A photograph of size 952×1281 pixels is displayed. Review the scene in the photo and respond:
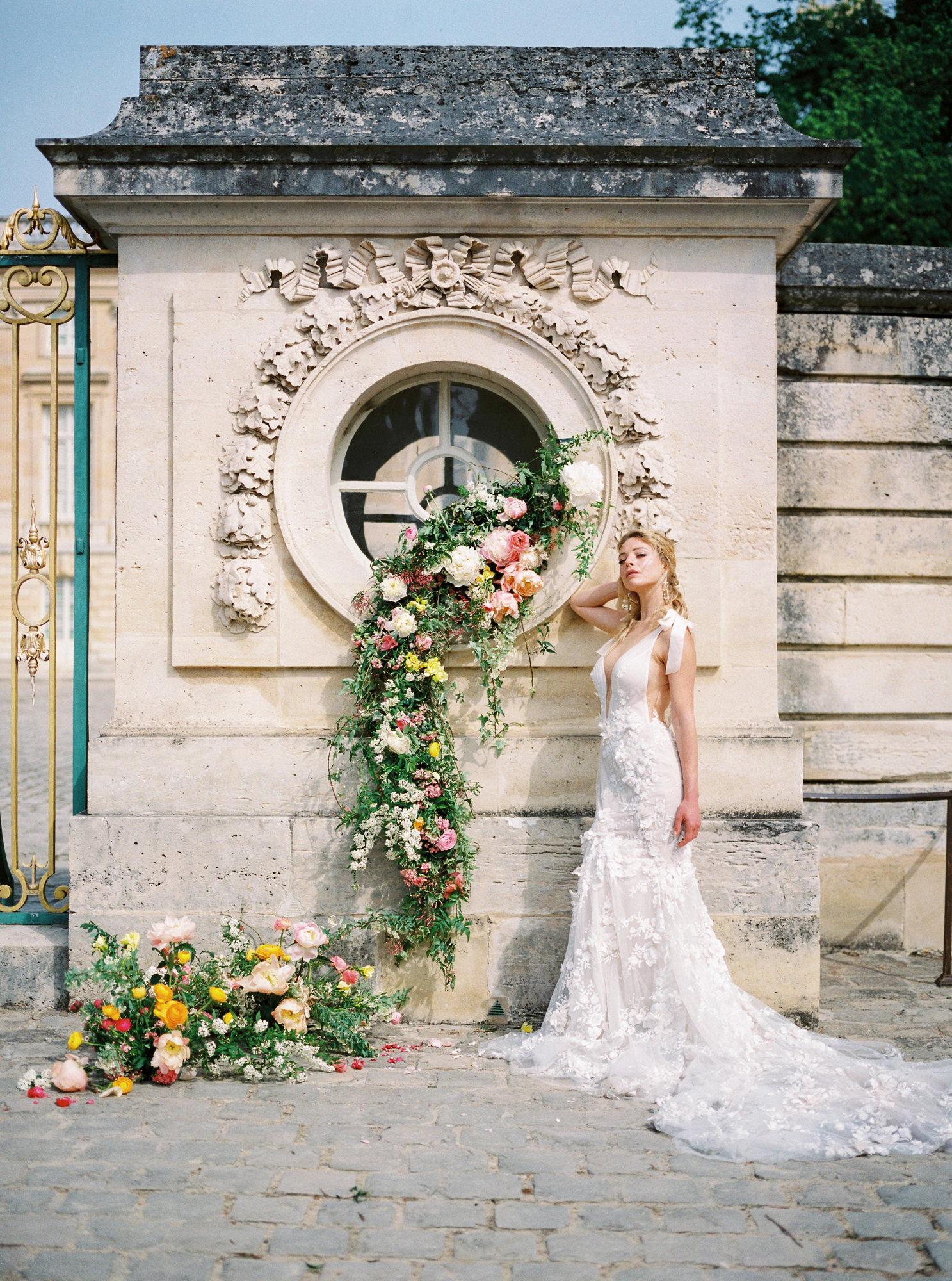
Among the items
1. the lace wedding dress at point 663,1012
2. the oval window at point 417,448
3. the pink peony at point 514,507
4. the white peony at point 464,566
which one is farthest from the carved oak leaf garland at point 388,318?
the lace wedding dress at point 663,1012

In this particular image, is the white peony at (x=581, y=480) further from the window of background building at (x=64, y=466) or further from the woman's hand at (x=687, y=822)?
the window of background building at (x=64, y=466)

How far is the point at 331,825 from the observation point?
4.68m

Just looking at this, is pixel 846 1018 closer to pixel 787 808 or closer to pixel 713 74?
pixel 787 808

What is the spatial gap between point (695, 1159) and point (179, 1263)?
1497 mm

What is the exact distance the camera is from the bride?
389cm

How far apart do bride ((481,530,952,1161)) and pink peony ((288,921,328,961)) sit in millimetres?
761

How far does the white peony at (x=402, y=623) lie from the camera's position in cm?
452

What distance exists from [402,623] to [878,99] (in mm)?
13713

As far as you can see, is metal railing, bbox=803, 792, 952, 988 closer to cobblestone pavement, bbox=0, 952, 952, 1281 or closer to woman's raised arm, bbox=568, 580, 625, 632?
woman's raised arm, bbox=568, 580, 625, 632

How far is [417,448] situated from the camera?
4.98m

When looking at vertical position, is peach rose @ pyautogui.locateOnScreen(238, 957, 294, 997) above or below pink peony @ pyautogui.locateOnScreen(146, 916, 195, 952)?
below

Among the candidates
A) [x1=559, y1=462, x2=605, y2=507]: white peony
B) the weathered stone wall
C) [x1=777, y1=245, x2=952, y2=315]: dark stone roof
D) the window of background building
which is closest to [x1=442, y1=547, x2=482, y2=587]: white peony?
[x1=559, y1=462, x2=605, y2=507]: white peony

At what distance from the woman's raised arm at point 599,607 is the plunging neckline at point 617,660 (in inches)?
5.0

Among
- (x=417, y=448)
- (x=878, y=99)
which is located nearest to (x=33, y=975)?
(x=417, y=448)
